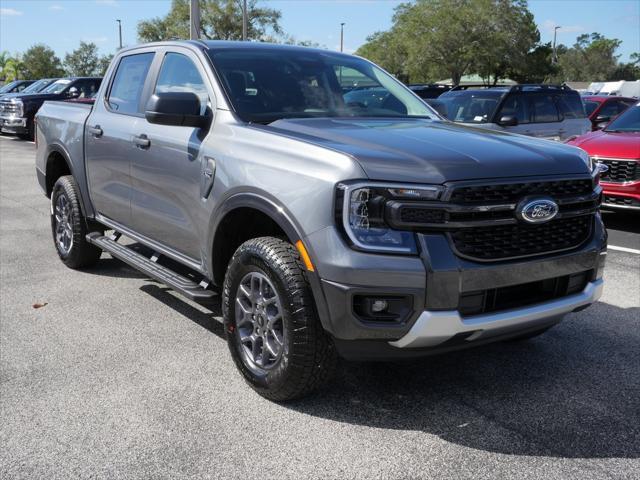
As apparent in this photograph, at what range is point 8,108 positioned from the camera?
20.8m

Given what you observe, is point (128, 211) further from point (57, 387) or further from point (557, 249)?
point (557, 249)

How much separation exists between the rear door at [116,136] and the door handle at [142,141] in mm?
83

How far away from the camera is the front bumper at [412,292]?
2930 millimetres

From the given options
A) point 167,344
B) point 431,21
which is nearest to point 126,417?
point 167,344

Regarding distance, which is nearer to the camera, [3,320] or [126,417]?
[126,417]

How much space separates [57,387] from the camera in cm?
370

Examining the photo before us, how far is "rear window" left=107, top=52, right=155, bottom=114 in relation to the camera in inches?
196

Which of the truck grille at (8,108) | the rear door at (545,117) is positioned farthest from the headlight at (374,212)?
the truck grille at (8,108)

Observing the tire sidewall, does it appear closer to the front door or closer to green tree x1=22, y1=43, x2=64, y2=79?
the front door

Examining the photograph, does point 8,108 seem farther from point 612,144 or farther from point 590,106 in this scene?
point 612,144

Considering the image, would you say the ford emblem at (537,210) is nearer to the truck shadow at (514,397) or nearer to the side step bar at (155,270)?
the truck shadow at (514,397)

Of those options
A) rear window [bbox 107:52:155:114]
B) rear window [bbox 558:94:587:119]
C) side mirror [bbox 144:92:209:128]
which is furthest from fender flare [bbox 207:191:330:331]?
rear window [bbox 558:94:587:119]

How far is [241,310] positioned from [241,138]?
924 millimetres

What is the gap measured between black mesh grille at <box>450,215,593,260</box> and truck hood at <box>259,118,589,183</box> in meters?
0.25
